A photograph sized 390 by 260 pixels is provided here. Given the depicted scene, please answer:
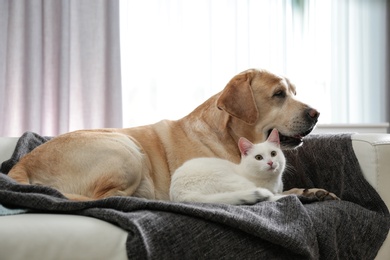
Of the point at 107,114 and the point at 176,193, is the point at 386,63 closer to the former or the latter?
the point at 107,114

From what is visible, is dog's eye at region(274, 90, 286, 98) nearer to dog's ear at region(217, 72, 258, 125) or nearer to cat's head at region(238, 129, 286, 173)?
dog's ear at region(217, 72, 258, 125)

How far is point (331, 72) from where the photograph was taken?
442cm

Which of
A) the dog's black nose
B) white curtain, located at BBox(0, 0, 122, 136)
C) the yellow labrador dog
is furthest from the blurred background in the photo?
the dog's black nose

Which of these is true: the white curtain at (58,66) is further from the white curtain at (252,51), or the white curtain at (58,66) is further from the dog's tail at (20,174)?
the dog's tail at (20,174)

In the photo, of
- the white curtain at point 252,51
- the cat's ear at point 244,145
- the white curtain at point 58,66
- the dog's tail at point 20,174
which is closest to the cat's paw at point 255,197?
the cat's ear at point 244,145

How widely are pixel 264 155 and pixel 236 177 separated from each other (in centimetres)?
14

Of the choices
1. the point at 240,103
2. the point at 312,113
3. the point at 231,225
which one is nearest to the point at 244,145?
the point at 240,103

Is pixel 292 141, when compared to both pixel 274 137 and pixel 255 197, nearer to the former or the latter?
pixel 274 137

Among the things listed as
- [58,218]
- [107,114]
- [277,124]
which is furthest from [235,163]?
[107,114]

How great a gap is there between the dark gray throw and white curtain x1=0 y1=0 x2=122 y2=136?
6.38ft

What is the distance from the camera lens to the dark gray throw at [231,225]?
4.36ft

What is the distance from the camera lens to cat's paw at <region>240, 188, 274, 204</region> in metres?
1.74

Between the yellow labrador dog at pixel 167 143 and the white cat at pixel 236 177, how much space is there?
0.49 ft

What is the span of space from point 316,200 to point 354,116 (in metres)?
2.67
